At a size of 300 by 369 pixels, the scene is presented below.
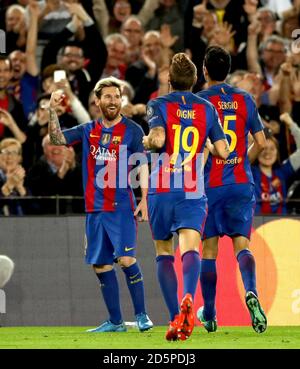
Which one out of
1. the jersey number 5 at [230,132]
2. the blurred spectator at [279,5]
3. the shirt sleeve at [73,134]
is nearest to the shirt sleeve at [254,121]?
the jersey number 5 at [230,132]

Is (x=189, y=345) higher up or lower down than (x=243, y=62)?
lower down

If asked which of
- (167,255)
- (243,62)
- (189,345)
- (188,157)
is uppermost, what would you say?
(243,62)

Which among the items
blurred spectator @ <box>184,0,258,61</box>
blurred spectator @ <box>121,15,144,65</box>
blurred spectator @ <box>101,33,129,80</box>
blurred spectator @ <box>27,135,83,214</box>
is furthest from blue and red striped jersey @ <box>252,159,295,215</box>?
blurred spectator @ <box>184,0,258,61</box>

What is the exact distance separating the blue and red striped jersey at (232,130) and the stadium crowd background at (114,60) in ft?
10.9

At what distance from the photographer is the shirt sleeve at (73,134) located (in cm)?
1105

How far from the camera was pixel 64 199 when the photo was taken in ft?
42.0

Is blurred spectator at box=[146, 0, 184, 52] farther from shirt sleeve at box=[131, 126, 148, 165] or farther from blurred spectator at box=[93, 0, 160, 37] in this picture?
shirt sleeve at box=[131, 126, 148, 165]

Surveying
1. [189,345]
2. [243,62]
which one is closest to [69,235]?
[189,345]

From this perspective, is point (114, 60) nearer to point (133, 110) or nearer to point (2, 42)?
point (2, 42)

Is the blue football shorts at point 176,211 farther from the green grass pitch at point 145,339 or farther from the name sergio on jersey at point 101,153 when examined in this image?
the name sergio on jersey at point 101,153

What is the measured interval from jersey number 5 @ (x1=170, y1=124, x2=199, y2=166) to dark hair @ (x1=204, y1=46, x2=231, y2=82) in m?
1.03

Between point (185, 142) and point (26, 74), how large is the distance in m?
6.51

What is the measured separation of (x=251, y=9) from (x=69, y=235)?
18.9 feet
